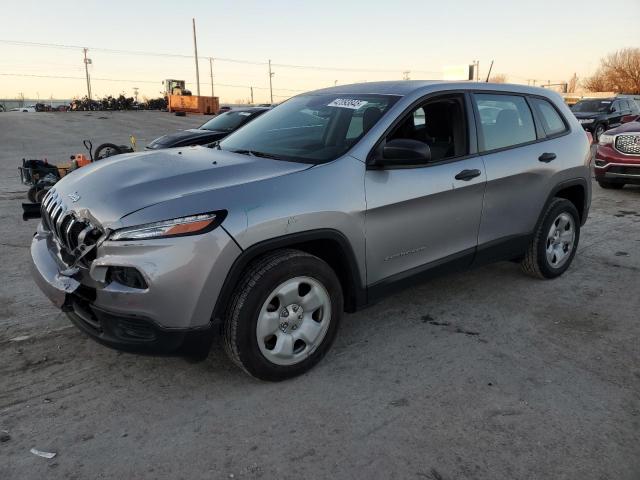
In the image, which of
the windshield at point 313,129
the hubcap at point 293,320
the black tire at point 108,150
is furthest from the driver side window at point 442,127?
the black tire at point 108,150

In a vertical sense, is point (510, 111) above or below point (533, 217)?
above

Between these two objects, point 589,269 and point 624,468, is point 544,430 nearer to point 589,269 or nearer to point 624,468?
point 624,468

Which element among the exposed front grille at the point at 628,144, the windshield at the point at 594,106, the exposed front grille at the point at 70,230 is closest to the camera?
the exposed front grille at the point at 70,230

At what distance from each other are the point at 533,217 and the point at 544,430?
86.3 inches

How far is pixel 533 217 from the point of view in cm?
429

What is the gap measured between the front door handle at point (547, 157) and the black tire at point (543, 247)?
15.4 inches

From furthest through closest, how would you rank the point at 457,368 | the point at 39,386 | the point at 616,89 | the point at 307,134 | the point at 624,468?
the point at 616,89 < the point at 307,134 < the point at 457,368 < the point at 39,386 < the point at 624,468

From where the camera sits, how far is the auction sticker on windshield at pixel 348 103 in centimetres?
356

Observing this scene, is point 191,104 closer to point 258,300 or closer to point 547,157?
point 547,157

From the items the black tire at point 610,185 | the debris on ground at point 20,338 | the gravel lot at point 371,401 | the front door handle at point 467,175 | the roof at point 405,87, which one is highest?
the roof at point 405,87

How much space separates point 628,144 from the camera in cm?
876

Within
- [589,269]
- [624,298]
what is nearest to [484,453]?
[624,298]

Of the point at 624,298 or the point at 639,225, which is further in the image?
the point at 639,225

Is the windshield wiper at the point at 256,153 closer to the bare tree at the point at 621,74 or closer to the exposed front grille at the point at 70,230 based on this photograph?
the exposed front grille at the point at 70,230
